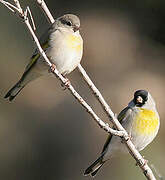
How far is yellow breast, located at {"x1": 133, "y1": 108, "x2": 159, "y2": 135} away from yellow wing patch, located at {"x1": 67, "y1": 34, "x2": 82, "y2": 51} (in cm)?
88

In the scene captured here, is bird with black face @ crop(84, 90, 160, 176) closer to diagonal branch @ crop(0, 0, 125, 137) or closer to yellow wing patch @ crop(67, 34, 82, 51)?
yellow wing patch @ crop(67, 34, 82, 51)

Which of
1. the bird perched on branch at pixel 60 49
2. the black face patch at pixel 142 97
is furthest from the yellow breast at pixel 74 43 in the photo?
the black face patch at pixel 142 97

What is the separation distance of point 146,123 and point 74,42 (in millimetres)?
1009

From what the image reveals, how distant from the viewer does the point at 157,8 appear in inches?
560

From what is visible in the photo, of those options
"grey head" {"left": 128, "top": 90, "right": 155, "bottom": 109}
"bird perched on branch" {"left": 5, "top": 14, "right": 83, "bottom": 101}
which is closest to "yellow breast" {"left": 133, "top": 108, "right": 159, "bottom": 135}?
"grey head" {"left": 128, "top": 90, "right": 155, "bottom": 109}

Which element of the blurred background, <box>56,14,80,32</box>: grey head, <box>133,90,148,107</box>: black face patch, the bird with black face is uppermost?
<box>56,14,80,32</box>: grey head

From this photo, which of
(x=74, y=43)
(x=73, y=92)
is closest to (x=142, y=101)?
(x=74, y=43)

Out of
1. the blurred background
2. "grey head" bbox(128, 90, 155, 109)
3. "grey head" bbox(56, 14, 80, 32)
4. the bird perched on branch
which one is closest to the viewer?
the bird perched on branch

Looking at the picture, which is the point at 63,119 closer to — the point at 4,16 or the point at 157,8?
the point at 4,16

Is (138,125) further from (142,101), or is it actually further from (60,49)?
(60,49)

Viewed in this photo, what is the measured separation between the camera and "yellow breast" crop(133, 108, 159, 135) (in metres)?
5.34

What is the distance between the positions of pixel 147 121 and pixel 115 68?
27.1ft

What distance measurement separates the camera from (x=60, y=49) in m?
5.10

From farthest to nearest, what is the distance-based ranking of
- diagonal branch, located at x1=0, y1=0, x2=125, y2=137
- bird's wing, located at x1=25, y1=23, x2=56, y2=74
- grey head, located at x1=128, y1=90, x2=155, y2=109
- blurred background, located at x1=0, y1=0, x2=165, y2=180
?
blurred background, located at x1=0, y1=0, x2=165, y2=180, grey head, located at x1=128, y1=90, x2=155, y2=109, bird's wing, located at x1=25, y1=23, x2=56, y2=74, diagonal branch, located at x1=0, y1=0, x2=125, y2=137
